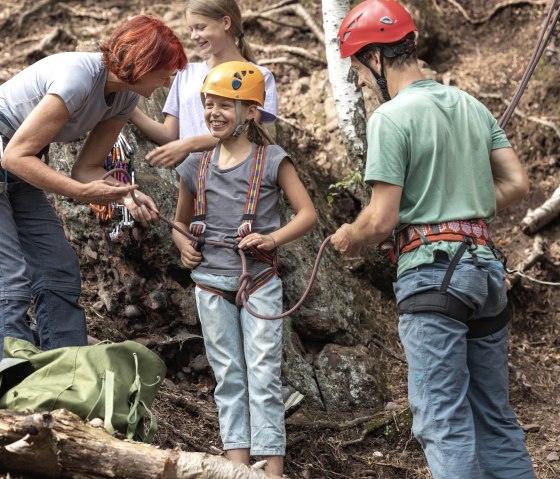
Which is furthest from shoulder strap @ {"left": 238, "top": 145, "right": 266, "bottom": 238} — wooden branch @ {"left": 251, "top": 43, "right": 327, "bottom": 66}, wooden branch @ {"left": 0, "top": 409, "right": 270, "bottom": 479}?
wooden branch @ {"left": 251, "top": 43, "right": 327, "bottom": 66}

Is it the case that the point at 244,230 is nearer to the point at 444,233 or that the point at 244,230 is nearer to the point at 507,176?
the point at 444,233

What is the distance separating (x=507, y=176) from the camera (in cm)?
382

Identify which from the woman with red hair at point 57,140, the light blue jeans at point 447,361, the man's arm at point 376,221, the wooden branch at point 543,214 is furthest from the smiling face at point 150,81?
the wooden branch at point 543,214

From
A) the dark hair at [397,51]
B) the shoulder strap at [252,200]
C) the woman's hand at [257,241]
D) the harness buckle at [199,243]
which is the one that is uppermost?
the dark hair at [397,51]

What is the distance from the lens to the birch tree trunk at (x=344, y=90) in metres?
6.14

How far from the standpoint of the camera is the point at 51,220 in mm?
4434

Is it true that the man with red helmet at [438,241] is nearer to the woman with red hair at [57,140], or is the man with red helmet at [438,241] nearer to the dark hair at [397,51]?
the dark hair at [397,51]

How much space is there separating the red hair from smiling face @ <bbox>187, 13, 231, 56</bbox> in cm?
89

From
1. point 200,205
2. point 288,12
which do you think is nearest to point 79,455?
point 200,205

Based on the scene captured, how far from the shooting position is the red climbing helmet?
142 inches

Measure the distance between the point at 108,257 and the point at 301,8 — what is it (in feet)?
15.7

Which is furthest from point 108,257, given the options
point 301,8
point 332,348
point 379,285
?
point 301,8

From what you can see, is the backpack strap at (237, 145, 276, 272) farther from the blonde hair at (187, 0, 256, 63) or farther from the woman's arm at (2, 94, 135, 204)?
the blonde hair at (187, 0, 256, 63)

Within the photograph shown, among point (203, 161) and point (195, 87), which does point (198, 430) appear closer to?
point (203, 161)
